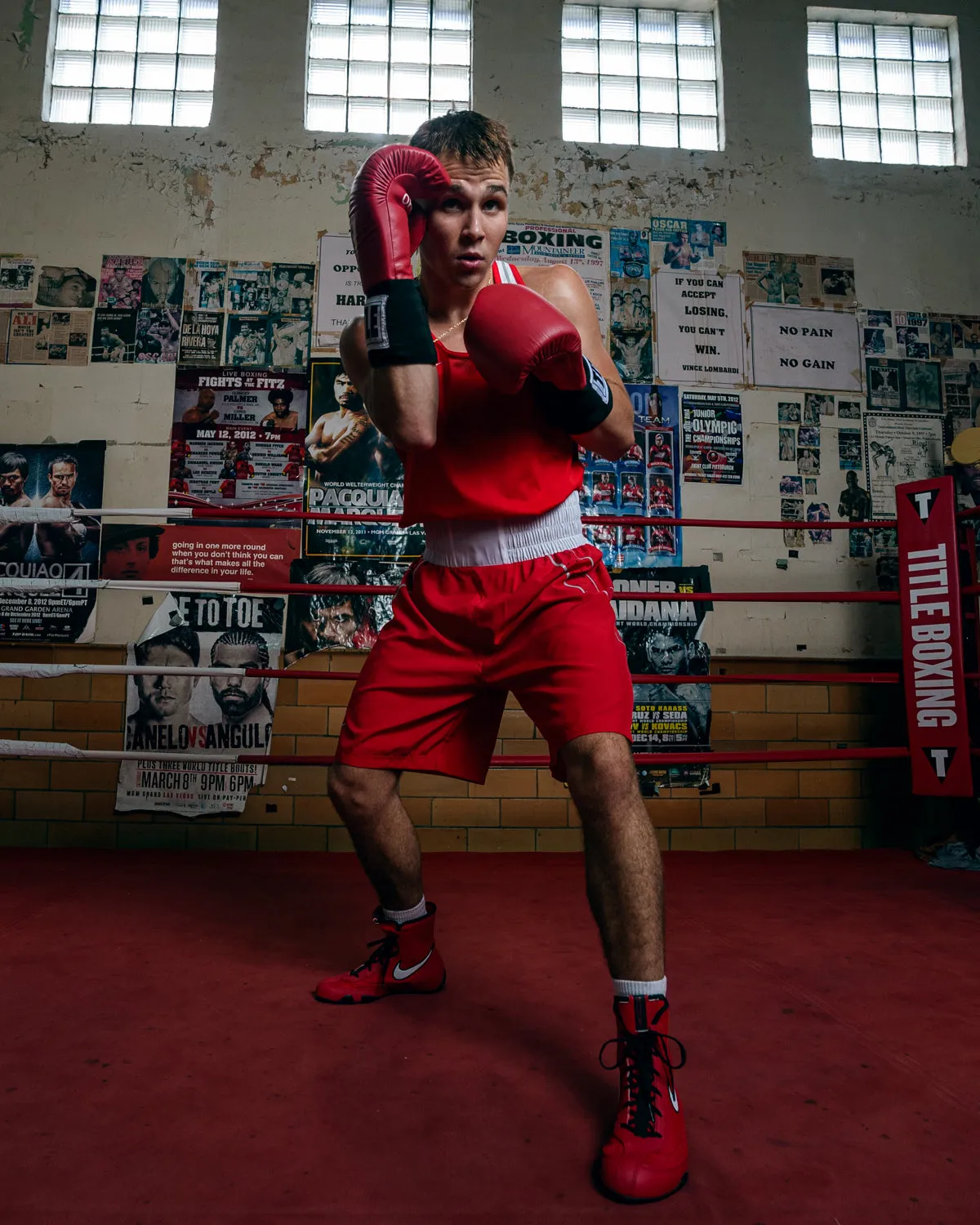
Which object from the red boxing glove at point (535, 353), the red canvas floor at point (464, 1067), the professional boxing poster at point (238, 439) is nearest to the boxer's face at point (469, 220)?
the red boxing glove at point (535, 353)

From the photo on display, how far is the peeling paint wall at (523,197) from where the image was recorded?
3.07 metres

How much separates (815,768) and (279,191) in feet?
9.95

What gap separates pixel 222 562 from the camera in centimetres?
299

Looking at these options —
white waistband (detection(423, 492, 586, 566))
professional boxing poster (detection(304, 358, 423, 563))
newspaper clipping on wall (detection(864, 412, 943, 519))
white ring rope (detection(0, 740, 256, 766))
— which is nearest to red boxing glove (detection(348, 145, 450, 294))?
white waistband (detection(423, 492, 586, 566))

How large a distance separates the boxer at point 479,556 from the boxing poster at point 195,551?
65.2 inches

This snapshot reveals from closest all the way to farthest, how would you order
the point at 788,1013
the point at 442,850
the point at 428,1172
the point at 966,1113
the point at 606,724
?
the point at 428,1172, the point at 966,1113, the point at 606,724, the point at 788,1013, the point at 442,850

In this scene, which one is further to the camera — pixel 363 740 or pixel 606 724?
pixel 363 740

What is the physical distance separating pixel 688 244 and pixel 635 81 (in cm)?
77

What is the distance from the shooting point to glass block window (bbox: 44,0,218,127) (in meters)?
3.22

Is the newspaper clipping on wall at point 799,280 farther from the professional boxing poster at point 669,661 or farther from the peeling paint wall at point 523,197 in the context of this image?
the professional boxing poster at point 669,661

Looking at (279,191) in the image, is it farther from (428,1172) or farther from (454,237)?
(428,1172)

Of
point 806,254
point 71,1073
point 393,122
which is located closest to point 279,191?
point 393,122

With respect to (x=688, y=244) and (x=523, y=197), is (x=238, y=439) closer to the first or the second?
(x=523, y=197)

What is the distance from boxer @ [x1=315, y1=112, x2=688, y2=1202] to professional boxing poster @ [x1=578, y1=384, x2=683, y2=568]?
5.58 feet
